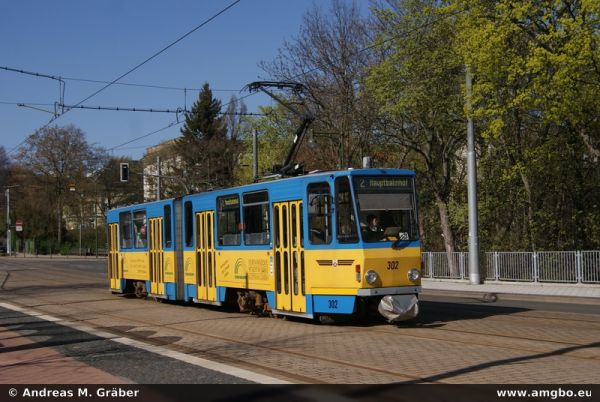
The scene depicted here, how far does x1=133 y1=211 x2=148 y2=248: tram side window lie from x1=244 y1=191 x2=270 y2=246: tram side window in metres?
6.91

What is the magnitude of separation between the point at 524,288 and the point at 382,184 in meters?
13.5

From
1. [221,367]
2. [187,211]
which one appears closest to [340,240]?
[221,367]

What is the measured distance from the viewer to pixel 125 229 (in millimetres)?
23938

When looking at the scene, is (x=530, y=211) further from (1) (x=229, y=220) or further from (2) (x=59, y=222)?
(2) (x=59, y=222)

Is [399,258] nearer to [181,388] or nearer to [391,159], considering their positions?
[181,388]

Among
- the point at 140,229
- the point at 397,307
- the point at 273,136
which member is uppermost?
the point at 273,136

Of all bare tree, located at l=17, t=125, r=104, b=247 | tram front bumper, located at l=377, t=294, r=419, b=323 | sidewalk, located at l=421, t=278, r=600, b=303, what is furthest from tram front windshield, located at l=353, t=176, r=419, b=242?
bare tree, located at l=17, t=125, r=104, b=247

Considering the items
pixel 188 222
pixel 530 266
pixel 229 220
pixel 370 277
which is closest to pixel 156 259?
pixel 188 222

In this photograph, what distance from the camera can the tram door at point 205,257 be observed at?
58.6 feet

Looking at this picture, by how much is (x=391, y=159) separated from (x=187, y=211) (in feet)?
70.1

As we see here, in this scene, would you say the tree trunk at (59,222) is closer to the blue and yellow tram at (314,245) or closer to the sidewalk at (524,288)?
the sidewalk at (524,288)

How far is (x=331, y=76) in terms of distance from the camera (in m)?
36.0

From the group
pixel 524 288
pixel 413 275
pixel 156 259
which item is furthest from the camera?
pixel 524 288

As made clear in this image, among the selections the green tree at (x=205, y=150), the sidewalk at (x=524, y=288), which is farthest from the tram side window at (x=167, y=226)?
the green tree at (x=205, y=150)
